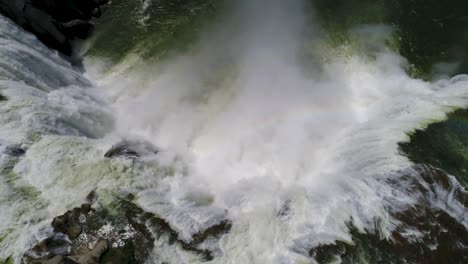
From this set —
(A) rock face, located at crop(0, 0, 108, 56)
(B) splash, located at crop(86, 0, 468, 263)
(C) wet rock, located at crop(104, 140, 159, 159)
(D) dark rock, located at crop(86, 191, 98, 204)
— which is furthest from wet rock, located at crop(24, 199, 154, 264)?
(A) rock face, located at crop(0, 0, 108, 56)

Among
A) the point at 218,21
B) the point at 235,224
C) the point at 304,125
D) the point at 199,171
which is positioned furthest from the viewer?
the point at 218,21

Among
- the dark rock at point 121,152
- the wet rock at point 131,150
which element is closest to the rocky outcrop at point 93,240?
the dark rock at point 121,152

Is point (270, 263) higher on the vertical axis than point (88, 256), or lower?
higher

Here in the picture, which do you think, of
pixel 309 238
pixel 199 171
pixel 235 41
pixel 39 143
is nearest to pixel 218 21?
pixel 235 41

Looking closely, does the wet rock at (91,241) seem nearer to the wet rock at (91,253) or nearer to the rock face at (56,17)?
the wet rock at (91,253)

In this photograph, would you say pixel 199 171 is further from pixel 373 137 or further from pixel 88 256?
pixel 373 137

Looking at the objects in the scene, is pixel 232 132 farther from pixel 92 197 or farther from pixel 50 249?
pixel 50 249
